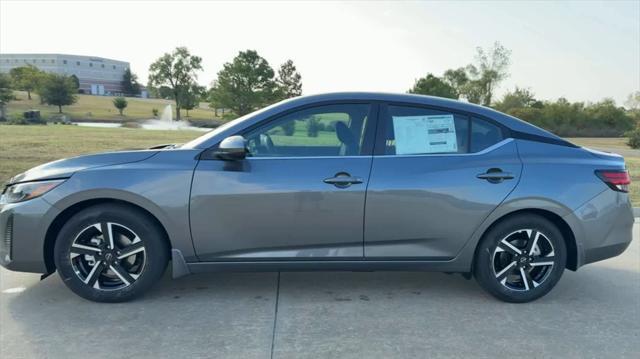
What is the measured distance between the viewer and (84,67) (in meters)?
141

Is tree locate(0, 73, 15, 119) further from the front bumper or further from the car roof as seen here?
the car roof

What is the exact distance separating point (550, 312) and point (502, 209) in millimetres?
856

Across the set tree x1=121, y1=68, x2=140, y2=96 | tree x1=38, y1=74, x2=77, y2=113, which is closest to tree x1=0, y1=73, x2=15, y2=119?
tree x1=38, y1=74, x2=77, y2=113

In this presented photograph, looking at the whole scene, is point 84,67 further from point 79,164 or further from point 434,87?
point 79,164

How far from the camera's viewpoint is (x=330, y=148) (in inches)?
141

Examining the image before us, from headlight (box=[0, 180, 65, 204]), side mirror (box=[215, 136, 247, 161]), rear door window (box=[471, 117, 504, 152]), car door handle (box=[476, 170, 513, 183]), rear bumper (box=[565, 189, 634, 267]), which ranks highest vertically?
rear door window (box=[471, 117, 504, 152])

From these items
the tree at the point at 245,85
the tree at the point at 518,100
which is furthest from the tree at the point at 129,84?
the tree at the point at 518,100

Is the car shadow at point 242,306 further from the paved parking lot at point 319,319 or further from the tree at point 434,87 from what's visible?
the tree at point 434,87

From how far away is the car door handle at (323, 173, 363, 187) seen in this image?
3.43 metres

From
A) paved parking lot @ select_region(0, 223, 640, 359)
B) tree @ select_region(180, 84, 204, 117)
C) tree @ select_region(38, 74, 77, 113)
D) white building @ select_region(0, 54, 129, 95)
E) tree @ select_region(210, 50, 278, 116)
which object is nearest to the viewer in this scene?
paved parking lot @ select_region(0, 223, 640, 359)

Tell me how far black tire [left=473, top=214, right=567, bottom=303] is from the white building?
469ft

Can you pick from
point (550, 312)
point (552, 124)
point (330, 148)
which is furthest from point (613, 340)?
point (552, 124)

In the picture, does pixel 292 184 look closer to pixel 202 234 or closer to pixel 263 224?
pixel 263 224

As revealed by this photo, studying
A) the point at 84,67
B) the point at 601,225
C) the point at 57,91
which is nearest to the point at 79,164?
the point at 601,225
